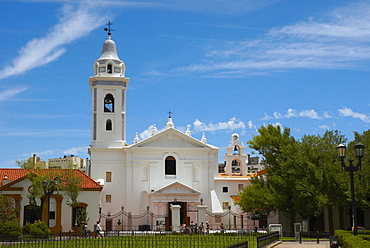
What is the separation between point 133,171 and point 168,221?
6.60m

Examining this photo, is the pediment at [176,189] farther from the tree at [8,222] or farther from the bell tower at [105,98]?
the tree at [8,222]

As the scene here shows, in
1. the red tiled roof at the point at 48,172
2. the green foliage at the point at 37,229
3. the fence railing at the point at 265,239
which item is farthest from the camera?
the red tiled roof at the point at 48,172

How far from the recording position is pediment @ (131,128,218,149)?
5616cm

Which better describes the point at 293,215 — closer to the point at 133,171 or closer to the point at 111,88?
the point at 133,171

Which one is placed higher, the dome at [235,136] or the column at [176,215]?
the dome at [235,136]

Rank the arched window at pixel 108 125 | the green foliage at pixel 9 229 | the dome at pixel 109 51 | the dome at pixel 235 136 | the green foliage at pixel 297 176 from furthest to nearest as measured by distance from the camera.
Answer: the dome at pixel 235 136
the dome at pixel 109 51
the arched window at pixel 108 125
the green foliage at pixel 297 176
the green foliage at pixel 9 229

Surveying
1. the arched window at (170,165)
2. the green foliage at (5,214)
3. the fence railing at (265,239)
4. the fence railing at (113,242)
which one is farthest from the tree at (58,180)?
the fence railing at (265,239)

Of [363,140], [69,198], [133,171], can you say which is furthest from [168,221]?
[363,140]

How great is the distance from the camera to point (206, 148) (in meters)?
56.9

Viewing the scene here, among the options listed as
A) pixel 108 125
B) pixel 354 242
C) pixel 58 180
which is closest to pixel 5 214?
pixel 58 180

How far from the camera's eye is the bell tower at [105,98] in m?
57.0

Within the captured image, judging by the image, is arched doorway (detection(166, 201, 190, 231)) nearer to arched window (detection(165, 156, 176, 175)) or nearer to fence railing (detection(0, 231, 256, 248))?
arched window (detection(165, 156, 176, 175))

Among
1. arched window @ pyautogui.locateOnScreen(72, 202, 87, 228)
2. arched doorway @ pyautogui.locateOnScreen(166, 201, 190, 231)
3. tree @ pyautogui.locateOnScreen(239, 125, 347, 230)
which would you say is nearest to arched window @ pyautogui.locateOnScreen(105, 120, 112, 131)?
arched doorway @ pyautogui.locateOnScreen(166, 201, 190, 231)

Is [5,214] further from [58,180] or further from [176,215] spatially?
[176,215]
